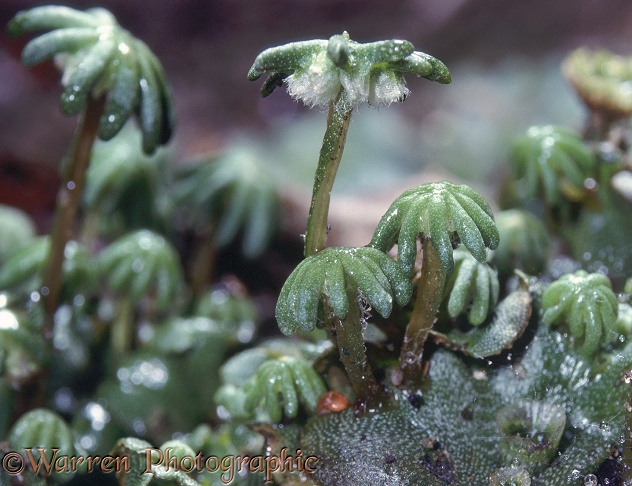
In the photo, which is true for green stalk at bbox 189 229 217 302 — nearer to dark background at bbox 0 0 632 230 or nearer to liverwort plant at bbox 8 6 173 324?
liverwort plant at bbox 8 6 173 324

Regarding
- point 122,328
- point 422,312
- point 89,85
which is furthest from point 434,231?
point 122,328

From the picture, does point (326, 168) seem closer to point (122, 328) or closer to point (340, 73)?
point (340, 73)

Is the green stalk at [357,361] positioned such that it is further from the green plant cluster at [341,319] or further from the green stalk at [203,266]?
the green stalk at [203,266]

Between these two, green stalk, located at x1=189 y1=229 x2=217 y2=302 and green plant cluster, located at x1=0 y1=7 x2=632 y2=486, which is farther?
green stalk, located at x1=189 y1=229 x2=217 y2=302

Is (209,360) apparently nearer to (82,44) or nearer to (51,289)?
(51,289)

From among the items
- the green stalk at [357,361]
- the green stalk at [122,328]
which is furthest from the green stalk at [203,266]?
the green stalk at [357,361]

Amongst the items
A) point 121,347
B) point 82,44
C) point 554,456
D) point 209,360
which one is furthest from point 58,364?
point 554,456

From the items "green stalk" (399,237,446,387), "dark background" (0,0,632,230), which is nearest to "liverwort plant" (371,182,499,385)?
"green stalk" (399,237,446,387)
